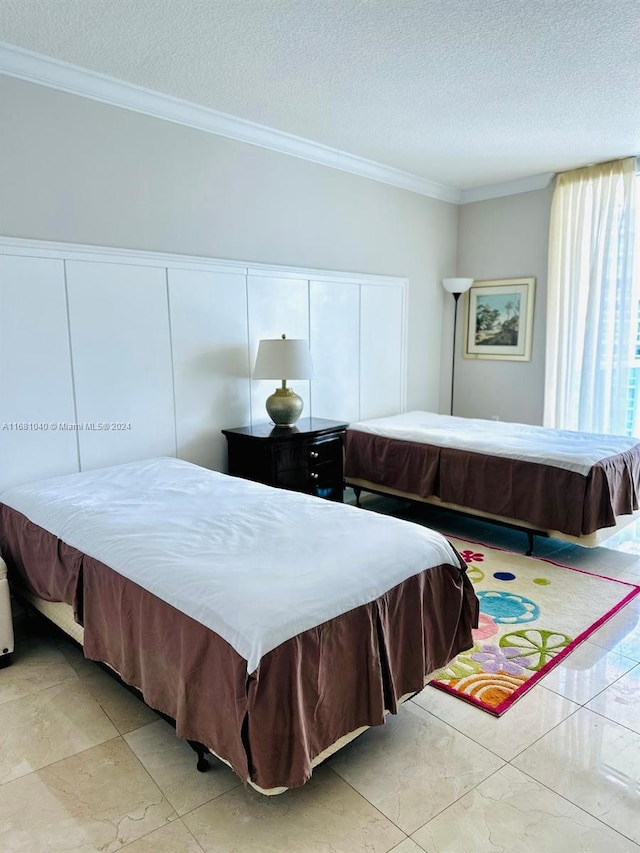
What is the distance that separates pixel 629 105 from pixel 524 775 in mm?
3548

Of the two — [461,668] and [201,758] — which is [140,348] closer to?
[201,758]

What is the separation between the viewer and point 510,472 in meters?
3.70

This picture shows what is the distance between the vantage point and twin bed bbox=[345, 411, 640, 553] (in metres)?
3.46

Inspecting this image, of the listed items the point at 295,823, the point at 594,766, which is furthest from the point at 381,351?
the point at 295,823

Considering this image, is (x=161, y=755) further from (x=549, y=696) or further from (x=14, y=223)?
(x=14, y=223)

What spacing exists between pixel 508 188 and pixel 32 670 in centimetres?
508

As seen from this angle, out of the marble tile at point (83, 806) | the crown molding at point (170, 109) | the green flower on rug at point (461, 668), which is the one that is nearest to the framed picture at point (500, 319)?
the crown molding at point (170, 109)

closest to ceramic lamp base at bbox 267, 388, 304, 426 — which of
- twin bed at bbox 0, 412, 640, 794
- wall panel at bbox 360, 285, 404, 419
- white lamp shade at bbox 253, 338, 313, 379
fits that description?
white lamp shade at bbox 253, 338, 313, 379

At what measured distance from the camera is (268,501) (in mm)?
2625

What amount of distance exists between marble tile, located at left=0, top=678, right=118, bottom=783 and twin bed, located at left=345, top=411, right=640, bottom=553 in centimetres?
253

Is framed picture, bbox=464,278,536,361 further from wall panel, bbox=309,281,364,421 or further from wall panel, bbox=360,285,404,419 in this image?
wall panel, bbox=309,281,364,421

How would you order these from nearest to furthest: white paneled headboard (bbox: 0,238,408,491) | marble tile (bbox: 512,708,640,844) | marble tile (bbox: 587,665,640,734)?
marble tile (bbox: 512,708,640,844) → marble tile (bbox: 587,665,640,734) → white paneled headboard (bbox: 0,238,408,491)

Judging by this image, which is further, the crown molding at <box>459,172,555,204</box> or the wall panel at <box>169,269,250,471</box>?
the crown molding at <box>459,172,555,204</box>

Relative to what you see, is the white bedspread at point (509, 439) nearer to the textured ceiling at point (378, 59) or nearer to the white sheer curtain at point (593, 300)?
the white sheer curtain at point (593, 300)
